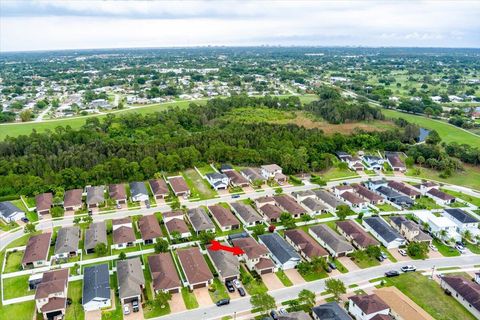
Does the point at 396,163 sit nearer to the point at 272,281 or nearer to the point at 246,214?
the point at 246,214

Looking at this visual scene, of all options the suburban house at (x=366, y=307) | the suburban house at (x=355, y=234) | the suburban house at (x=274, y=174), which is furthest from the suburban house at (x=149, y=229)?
the suburban house at (x=366, y=307)

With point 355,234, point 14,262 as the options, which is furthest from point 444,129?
point 14,262

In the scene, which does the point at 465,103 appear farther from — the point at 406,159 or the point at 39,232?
the point at 39,232

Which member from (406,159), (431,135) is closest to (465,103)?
(431,135)

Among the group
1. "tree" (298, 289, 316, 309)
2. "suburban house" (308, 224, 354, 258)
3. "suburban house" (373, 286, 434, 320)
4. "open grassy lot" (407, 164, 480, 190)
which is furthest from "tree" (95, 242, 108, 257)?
"open grassy lot" (407, 164, 480, 190)

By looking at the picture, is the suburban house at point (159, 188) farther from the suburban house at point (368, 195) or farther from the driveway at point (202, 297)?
the suburban house at point (368, 195)
